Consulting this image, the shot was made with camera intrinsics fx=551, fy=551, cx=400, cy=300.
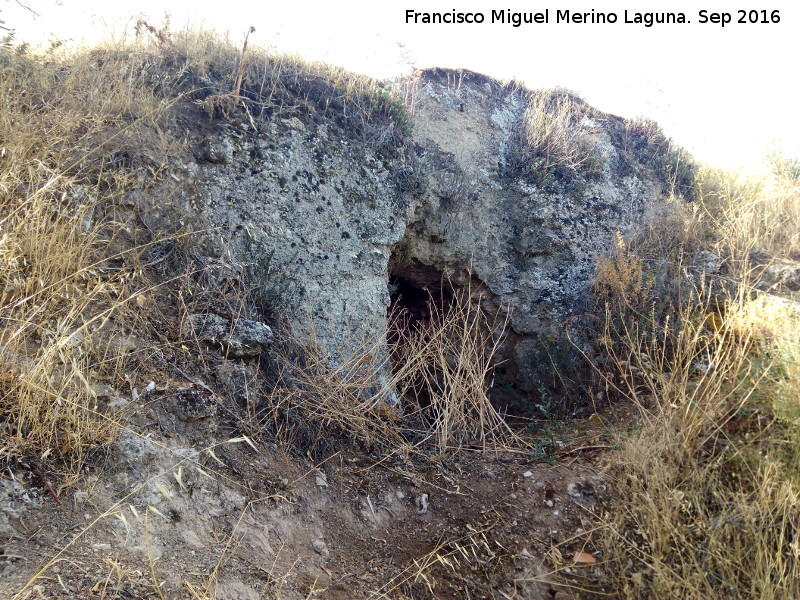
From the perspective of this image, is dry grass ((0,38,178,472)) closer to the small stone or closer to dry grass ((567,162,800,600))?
the small stone

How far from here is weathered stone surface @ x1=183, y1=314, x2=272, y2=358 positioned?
11.2 ft

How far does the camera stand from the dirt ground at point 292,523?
6.86 ft

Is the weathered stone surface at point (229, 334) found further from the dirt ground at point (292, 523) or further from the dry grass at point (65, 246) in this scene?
the dirt ground at point (292, 523)

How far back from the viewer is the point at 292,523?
2809mm

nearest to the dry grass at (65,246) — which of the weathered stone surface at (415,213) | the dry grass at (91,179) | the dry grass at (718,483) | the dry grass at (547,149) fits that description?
the dry grass at (91,179)

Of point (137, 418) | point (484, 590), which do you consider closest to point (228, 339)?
point (137, 418)

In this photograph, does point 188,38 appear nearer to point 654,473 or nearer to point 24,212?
point 24,212

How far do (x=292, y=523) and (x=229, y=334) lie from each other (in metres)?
1.25

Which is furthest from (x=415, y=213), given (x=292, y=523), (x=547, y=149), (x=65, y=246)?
(x=292, y=523)

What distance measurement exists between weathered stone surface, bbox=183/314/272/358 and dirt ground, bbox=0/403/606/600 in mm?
605

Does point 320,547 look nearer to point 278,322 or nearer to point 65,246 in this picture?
point 278,322

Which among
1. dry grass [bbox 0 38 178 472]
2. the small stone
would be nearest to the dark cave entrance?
the small stone

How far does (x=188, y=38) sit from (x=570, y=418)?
15.8ft

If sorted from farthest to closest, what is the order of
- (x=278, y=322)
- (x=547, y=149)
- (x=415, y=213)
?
1. (x=547, y=149)
2. (x=415, y=213)
3. (x=278, y=322)
